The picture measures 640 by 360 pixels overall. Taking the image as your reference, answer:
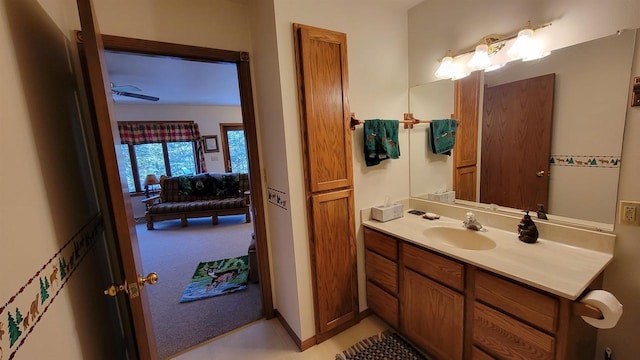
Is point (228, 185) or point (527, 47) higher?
point (527, 47)

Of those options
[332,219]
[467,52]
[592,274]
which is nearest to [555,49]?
[467,52]

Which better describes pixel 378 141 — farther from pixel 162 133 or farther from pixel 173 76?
pixel 162 133

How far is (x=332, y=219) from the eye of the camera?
1.95 m

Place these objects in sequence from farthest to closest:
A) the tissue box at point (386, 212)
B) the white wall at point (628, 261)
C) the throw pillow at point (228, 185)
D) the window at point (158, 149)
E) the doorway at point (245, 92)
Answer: the window at point (158, 149), the throw pillow at point (228, 185), the tissue box at point (386, 212), the doorway at point (245, 92), the white wall at point (628, 261)

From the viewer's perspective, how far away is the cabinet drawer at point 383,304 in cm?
197

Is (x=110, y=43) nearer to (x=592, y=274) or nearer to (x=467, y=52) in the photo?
(x=467, y=52)

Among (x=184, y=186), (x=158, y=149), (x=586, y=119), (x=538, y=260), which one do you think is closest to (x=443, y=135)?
(x=586, y=119)

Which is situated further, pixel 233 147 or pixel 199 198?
pixel 233 147

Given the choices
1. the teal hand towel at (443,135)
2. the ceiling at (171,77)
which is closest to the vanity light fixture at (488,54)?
the teal hand towel at (443,135)

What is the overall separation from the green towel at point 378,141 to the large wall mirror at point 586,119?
76 cm

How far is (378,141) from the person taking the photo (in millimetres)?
2027

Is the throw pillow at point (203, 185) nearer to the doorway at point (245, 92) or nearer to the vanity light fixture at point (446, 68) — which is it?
the doorway at point (245, 92)

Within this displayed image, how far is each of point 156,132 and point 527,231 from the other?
6.64m

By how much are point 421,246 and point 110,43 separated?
7.34 feet
